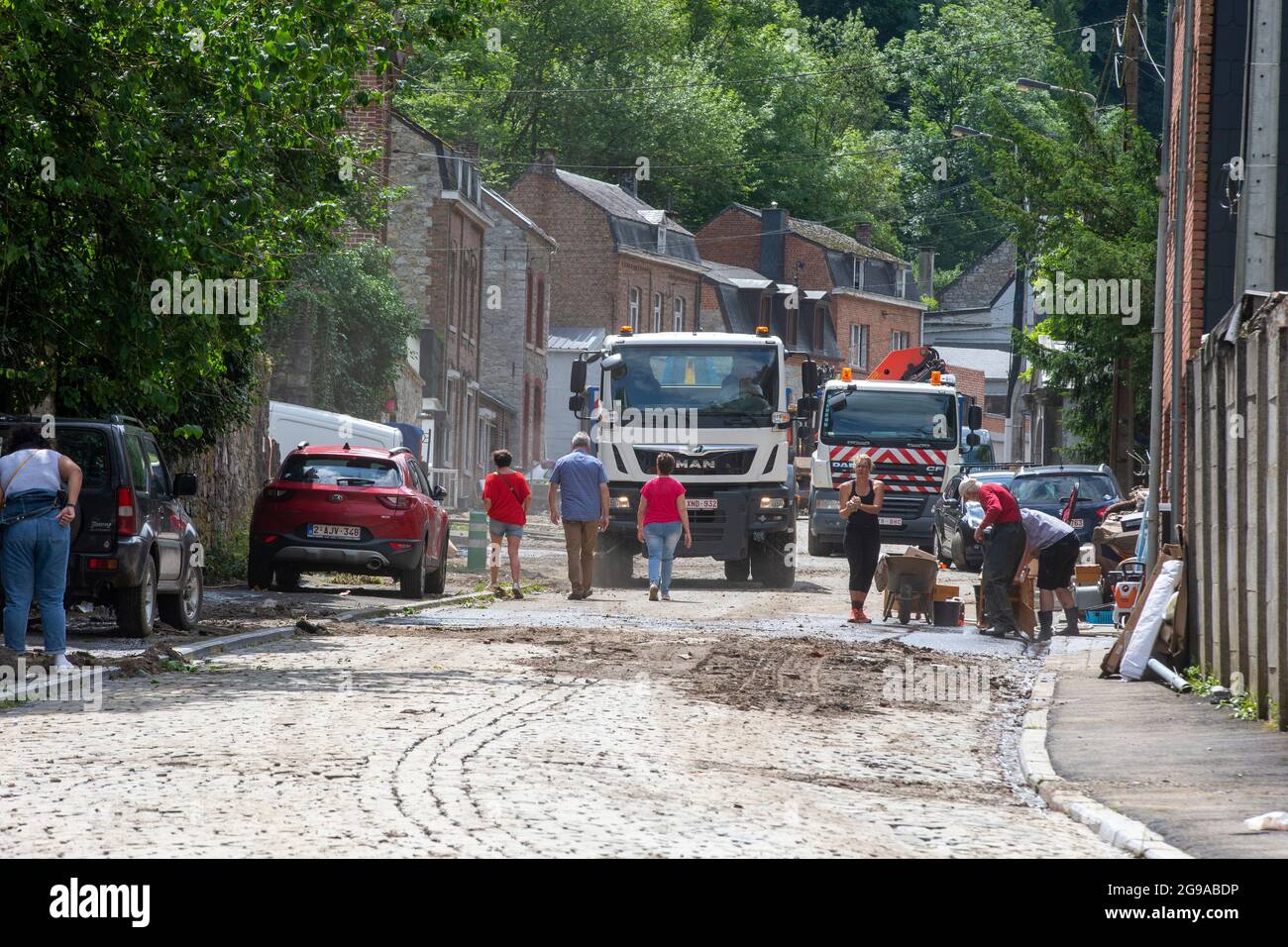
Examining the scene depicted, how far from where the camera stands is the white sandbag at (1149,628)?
14133 millimetres

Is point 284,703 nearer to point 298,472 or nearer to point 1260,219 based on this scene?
point 1260,219

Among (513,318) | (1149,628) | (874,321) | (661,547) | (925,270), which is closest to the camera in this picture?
(1149,628)

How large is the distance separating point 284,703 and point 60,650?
223 cm

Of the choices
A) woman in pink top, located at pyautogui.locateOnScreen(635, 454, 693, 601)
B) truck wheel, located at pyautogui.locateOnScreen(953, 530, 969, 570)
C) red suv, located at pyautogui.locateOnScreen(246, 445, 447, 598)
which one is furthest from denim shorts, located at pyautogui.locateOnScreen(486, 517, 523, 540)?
truck wheel, located at pyautogui.locateOnScreen(953, 530, 969, 570)

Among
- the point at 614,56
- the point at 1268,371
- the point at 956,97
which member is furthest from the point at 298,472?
the point at 956,97

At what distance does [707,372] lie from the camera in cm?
2556

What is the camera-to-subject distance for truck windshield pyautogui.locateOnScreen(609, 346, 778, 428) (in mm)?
25391

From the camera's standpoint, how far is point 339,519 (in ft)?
68.2

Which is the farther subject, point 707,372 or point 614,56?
point 614,56


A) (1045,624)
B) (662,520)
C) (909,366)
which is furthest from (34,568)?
(909,366)

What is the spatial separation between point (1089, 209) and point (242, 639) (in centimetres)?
1744

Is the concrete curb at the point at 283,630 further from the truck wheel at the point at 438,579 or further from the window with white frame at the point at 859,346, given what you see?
the window with white frame at the point at 859,346

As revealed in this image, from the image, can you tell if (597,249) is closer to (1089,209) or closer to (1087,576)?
(1089,209)

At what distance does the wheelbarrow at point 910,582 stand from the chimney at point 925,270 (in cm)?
7232
